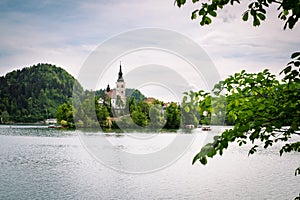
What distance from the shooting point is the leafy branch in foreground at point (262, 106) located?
1.87 meters

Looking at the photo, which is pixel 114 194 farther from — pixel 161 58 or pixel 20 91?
pixel 20 91

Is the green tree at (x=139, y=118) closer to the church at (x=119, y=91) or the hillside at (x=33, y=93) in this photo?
the church at (x=119, y=91)

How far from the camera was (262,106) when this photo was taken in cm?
260

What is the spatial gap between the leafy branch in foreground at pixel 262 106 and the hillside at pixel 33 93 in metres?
89.4

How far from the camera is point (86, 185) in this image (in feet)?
43.9

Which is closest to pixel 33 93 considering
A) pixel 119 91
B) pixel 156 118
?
pixel 119 91

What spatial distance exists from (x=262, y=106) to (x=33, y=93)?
356ft

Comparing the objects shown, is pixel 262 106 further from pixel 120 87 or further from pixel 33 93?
pixel 33 93

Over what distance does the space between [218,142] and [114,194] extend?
10.7 meters

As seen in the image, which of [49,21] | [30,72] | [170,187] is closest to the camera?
[170,187]

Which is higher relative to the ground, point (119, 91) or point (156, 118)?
point (119, 91)

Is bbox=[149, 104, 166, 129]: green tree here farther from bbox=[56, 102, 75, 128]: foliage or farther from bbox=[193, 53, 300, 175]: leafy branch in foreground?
bbox=[193, 53, 300, 175]: leafy branch in foreground

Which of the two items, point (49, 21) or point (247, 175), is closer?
point (247, 175)

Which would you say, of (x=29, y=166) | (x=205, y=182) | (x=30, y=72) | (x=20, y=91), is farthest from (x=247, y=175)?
(x=30, y=72)
